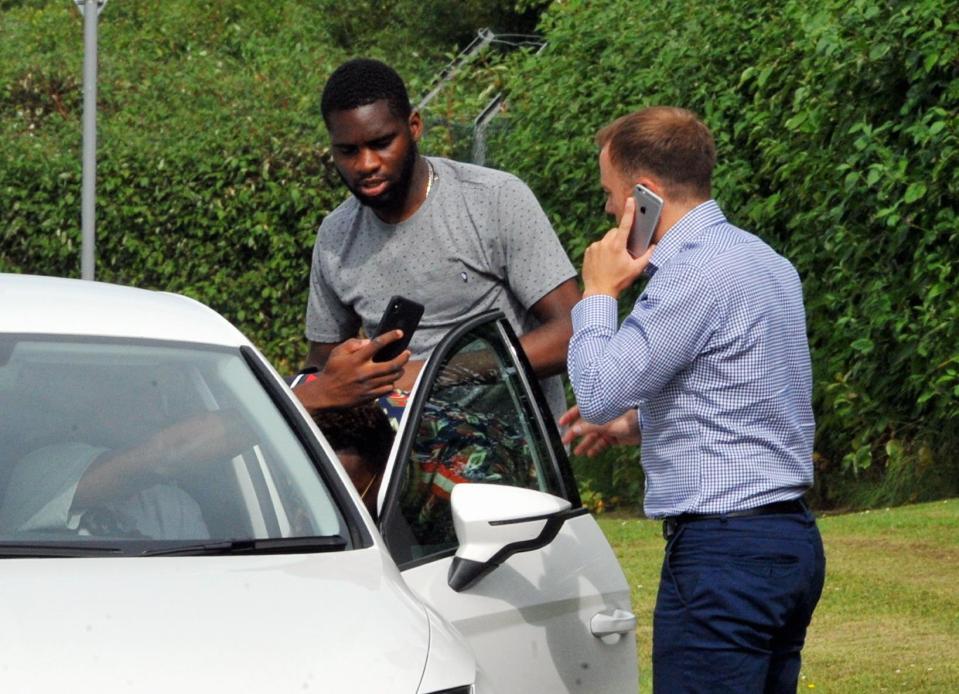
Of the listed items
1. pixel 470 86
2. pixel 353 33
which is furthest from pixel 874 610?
pixel 353 33

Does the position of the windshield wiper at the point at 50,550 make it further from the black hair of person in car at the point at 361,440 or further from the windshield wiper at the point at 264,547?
the black hair of person in car at the point at 361,440

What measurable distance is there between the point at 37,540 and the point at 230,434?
1.75ft

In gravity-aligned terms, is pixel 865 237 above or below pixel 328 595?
below

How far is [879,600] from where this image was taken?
23.3ft

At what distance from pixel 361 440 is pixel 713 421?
2.87 ft

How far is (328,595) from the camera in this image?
2969mm

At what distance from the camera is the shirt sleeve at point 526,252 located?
439cm

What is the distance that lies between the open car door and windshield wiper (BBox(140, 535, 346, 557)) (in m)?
0.21

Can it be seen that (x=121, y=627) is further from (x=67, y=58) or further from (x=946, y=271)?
(x=67, y=58)

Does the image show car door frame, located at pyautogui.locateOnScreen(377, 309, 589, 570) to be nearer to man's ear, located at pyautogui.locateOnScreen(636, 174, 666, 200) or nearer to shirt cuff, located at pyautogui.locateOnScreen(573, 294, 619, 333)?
shirt cuff, located at pyautogui.locateOnScreen(573, 294, 619, 333)

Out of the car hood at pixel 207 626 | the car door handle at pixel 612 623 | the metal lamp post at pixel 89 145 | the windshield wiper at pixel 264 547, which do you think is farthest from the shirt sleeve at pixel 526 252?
the metal lamp post at pixel 89 145

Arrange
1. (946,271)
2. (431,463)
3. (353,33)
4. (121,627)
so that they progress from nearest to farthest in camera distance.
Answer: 1. (121,627)
2. (431,463)
3. (946,271)
4. (353,33)

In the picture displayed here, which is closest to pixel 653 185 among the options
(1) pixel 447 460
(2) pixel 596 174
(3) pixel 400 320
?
(3) pixel 400 320

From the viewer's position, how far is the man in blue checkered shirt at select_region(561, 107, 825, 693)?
132 inches
